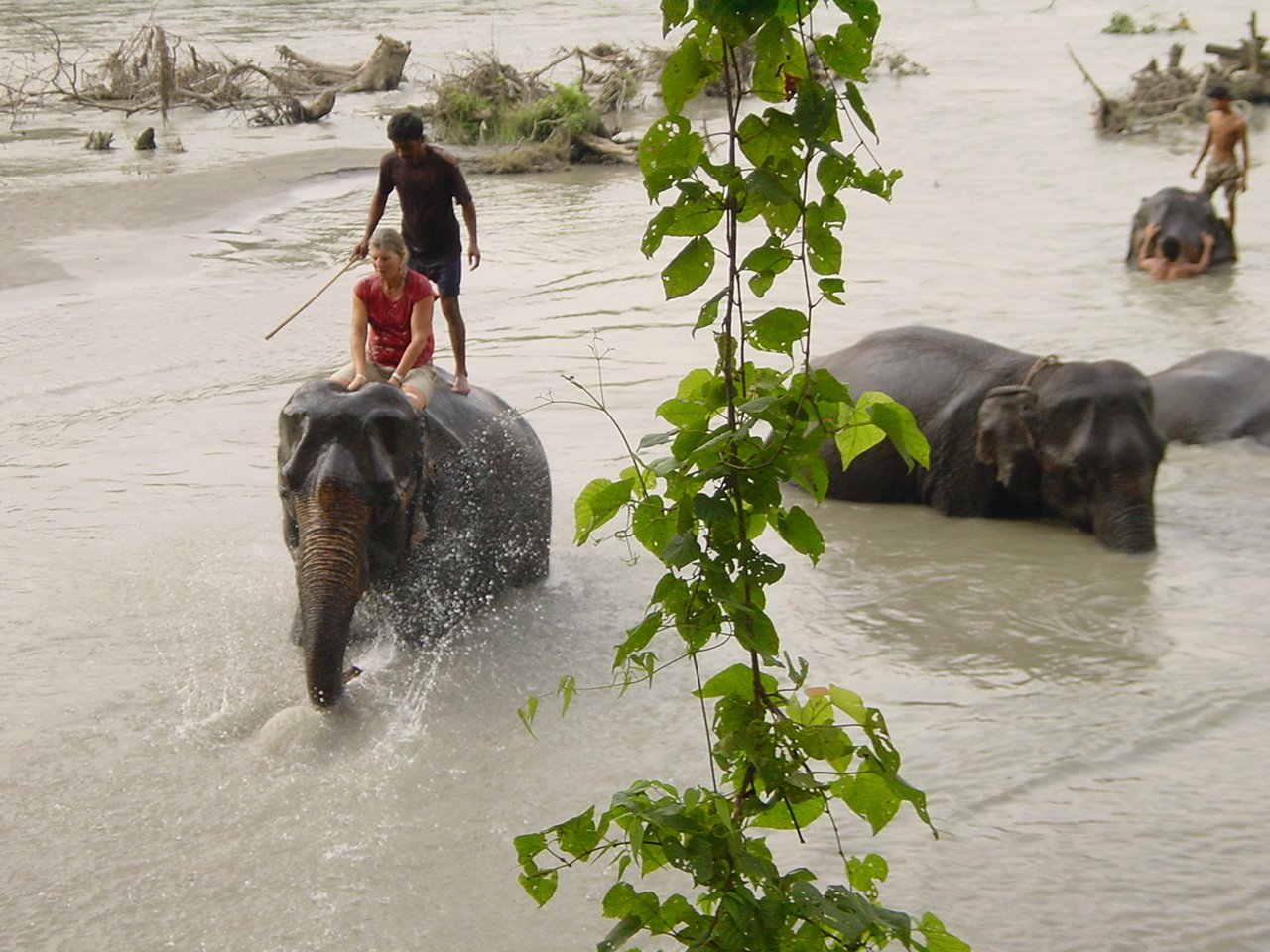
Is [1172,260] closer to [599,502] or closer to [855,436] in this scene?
[855,436]

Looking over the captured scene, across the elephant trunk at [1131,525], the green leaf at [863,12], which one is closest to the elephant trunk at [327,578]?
the elephant trunk at [1131,525]

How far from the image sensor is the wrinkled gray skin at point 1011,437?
22.9ft

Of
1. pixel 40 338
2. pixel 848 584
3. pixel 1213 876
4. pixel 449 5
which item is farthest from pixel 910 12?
pixel 1213 876

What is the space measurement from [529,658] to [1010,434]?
8.16 ft

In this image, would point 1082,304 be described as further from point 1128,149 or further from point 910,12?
point 910,12

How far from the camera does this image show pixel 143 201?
1627 cm

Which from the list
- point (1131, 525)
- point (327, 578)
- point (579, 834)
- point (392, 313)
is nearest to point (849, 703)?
point (579, 834)

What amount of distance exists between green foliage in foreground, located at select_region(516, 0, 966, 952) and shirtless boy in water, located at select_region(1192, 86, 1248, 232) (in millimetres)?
11810

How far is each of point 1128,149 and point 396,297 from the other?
13767 mm

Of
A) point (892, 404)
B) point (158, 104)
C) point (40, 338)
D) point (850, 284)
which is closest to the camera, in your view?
point (892, 404)

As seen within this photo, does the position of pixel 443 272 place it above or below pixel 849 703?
below

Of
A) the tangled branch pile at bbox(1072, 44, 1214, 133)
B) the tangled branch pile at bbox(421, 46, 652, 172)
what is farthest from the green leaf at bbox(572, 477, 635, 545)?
the tangled branch pile at bbox(1072, 44, 1214, 133)

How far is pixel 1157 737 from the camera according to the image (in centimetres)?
530

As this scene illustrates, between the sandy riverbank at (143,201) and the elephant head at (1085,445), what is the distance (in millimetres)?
8801
